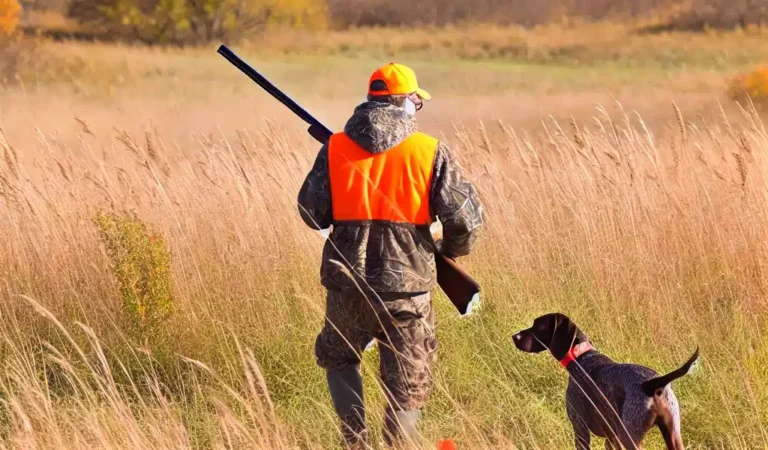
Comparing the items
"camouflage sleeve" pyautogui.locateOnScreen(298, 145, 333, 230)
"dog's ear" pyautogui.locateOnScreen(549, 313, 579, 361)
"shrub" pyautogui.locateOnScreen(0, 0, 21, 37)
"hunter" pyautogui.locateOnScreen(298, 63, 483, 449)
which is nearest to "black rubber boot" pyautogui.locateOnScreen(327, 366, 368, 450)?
"hunter" pyautogui.locateOnScreen(298, 63, 483, 449)

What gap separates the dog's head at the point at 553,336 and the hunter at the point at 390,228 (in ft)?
1.22

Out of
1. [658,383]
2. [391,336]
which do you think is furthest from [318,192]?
[658,383]

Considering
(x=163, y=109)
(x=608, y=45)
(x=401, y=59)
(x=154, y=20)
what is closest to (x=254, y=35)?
(x=154, y=20)

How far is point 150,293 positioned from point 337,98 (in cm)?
2642

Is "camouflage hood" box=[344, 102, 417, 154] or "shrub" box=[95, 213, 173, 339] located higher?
"camouflage hood" box=[344, 102, 417, 154]

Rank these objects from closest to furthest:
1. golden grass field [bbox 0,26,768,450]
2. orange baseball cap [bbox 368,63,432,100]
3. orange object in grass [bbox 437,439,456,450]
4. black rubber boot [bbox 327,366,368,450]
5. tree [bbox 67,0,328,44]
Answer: orange object in grass [bbox 437,439,456,450] < orange baseball cap [bbox 368,63,432,100] < black rubber boot [bbox 327,366,368,450] < golden grass field [bbox 0,26,768,450] < tree [bbox 67,0,328,44]

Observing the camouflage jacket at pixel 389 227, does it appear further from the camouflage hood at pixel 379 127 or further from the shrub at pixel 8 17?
the shrub at pixel 8 17

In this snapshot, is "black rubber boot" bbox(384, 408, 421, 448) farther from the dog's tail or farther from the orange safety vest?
the dog's tail

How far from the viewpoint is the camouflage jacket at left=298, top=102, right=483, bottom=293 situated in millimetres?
3875

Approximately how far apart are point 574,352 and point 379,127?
3.76 ft

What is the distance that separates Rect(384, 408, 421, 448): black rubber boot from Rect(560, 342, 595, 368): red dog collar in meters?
0.62

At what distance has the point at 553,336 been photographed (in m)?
3.98

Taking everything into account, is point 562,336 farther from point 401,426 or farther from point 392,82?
point 392,82

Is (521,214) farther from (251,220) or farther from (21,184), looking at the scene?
(21,184)
